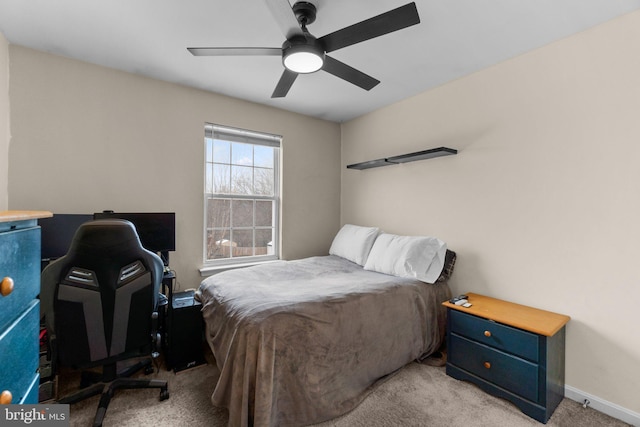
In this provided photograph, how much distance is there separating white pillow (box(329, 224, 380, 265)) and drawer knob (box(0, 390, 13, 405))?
2679 millimetres

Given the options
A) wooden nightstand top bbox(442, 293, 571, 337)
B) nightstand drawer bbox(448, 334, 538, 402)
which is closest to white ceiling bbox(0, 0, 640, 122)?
wooden nightstand top bbox(442, 293, 571, 337)

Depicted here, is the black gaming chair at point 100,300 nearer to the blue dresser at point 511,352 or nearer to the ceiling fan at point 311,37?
the ceiling fan at point 311,37

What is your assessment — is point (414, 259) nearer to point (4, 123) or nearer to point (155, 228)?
point (155, 228)

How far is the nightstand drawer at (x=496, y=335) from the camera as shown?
186cm

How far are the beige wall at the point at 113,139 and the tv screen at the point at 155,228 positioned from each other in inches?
9.7

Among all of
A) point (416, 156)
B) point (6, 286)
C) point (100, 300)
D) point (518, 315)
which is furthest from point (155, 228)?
point (518, 315)

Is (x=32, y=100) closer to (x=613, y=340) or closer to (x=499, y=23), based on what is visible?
(x=499, y=23)

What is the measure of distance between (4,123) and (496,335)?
13.0 ft

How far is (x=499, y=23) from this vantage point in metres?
1.94

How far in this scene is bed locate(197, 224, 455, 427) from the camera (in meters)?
1.60

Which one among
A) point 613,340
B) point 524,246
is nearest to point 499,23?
point 524,246

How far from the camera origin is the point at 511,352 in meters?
1.94

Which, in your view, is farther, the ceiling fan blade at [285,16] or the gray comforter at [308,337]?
the gray comforter at [308,337]

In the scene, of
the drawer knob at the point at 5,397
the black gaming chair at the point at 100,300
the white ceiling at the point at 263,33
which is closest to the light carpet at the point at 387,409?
the black gaming chair at the point at 100,300
